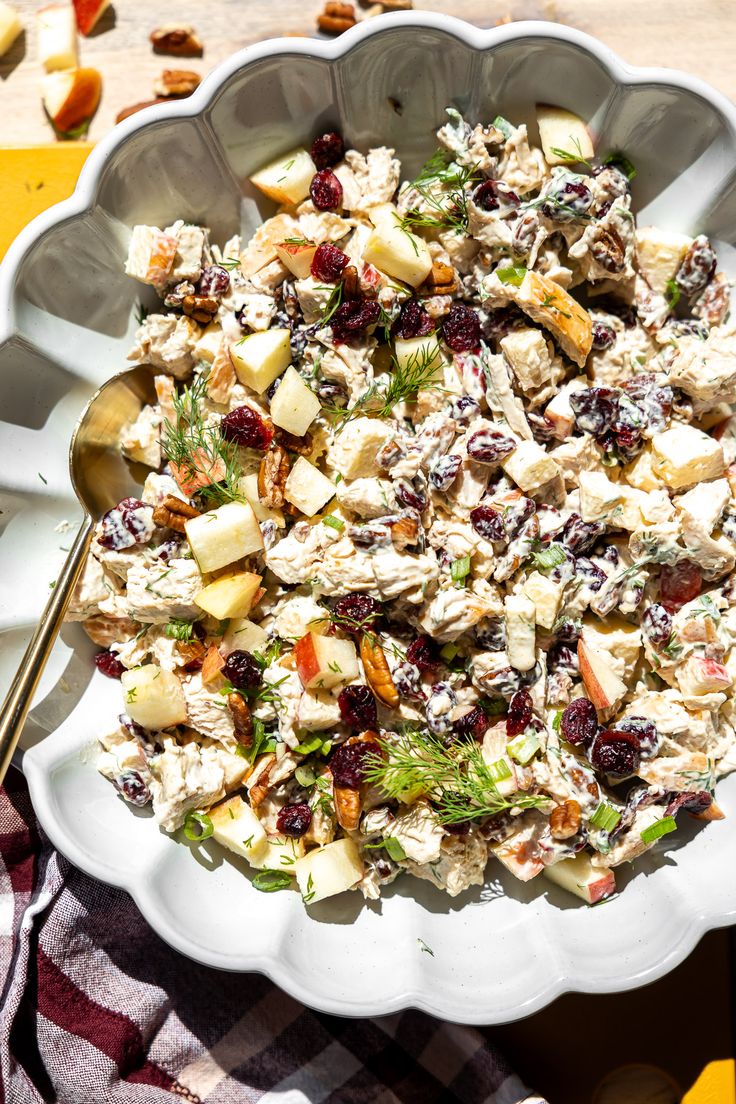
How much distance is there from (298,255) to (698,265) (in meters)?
1.08

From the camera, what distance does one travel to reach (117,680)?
259 centimetres

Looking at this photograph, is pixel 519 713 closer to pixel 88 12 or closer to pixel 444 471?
pixel 444 471

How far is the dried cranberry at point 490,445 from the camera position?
2.34 metres

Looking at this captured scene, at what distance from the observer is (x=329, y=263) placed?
2359mm

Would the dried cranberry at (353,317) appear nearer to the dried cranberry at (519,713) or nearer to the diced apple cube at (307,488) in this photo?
the diced apple cube at (307,488)

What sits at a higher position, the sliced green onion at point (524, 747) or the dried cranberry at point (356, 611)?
the dried cranberry at point (356, 611)

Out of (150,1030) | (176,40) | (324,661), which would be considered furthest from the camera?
(176,40)

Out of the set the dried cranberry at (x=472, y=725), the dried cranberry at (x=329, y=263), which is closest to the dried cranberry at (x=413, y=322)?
the dried cranberry at (x=329, y=263)

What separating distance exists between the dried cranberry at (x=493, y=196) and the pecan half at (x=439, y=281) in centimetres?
18

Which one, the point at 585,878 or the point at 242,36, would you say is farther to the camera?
the point at 242,36

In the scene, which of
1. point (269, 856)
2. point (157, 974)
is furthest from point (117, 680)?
point (157, 974)

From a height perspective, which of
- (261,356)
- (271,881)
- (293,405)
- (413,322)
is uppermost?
(413,322)

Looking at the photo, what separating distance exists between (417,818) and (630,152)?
1.88 meters

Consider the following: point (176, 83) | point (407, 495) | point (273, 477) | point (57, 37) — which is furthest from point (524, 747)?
point (57, 37)
